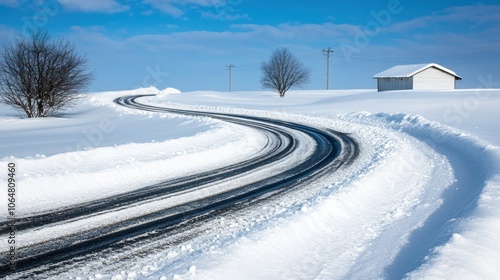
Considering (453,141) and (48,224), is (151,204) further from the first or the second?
(453,141)

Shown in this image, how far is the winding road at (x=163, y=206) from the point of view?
16.1 ft

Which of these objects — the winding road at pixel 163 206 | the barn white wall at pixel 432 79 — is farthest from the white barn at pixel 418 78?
the winding road at pixel 163 206

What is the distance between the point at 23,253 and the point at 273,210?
3.87 metres

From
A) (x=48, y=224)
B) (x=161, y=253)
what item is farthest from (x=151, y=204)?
(x=161, y=253)

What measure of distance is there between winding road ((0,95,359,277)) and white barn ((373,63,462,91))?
1587 inches

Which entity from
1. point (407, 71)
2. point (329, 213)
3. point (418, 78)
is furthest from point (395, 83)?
point (329, 213)

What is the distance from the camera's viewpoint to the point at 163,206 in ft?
22.2

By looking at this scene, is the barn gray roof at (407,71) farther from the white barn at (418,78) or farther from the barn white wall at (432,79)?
the barn white wall at (432,79)

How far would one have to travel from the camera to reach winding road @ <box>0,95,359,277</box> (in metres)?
4.92

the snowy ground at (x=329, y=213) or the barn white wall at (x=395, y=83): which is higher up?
the barn white wall at (x=395, y=83)

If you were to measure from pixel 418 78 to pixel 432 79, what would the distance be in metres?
3.11

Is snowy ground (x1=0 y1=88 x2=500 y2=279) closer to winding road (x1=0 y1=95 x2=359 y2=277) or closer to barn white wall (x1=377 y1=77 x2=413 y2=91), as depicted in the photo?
winding road (x1=0 y1=95 x2=359 y2=277)

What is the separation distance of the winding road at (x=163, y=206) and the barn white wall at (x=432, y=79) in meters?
40.7

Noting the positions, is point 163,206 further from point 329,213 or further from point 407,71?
point 407,71
